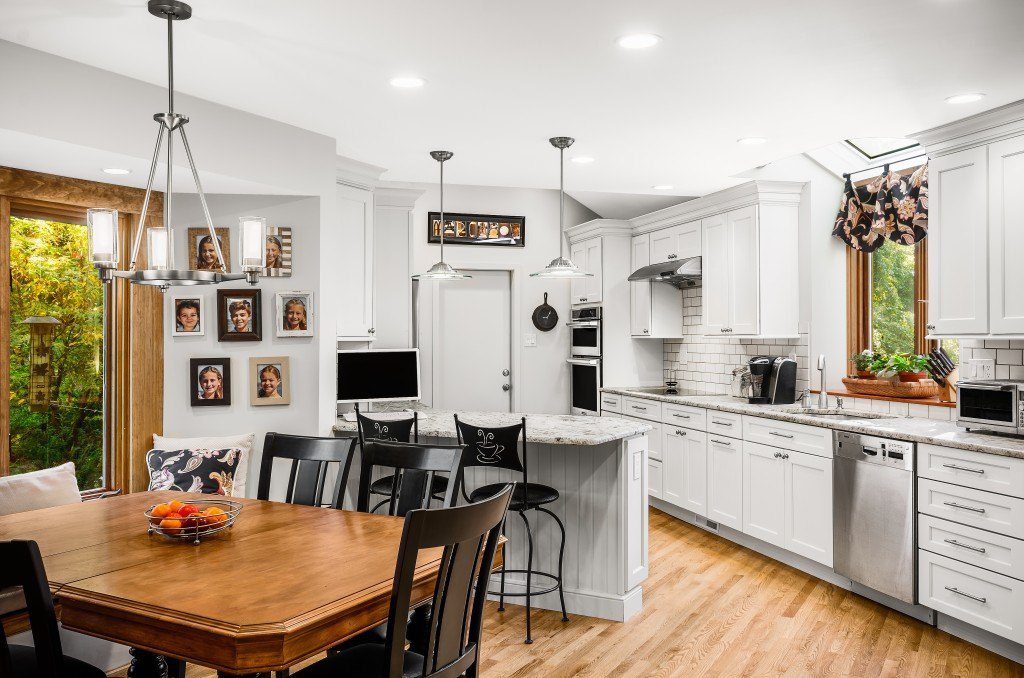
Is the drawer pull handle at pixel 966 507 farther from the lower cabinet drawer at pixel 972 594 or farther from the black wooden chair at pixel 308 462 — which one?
the black wooden chair at pixel 308 462

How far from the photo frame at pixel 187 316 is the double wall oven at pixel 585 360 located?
11.1ft

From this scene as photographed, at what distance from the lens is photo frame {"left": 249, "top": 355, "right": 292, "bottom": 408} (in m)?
3.95

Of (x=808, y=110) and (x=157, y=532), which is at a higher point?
(x=808, y=110)

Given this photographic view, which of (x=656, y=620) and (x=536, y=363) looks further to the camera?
A: (x=536, y=363)

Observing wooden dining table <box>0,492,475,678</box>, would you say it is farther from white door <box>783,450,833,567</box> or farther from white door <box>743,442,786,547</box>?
white door <box>743,442,786,547</box>

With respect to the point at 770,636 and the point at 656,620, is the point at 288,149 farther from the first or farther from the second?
Answer: the point at 770,636

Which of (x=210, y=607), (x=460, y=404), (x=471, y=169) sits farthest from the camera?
(x=460, y=404)

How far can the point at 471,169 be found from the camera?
486cm

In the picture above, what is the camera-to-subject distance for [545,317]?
670 centimetres

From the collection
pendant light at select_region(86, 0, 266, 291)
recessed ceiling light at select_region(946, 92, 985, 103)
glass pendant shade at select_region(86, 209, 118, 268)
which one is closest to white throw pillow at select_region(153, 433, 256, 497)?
pendant light at select_region(86, 0, 266, 291)

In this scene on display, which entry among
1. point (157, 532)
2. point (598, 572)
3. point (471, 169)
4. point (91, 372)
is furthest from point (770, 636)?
point (91, 372)

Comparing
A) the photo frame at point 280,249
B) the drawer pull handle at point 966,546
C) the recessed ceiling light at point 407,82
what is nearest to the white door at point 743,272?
the drawer pull handle at point 966,546

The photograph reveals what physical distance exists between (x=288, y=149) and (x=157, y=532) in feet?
7.63

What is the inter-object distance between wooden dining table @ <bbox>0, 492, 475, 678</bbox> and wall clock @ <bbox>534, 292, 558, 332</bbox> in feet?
14.3
